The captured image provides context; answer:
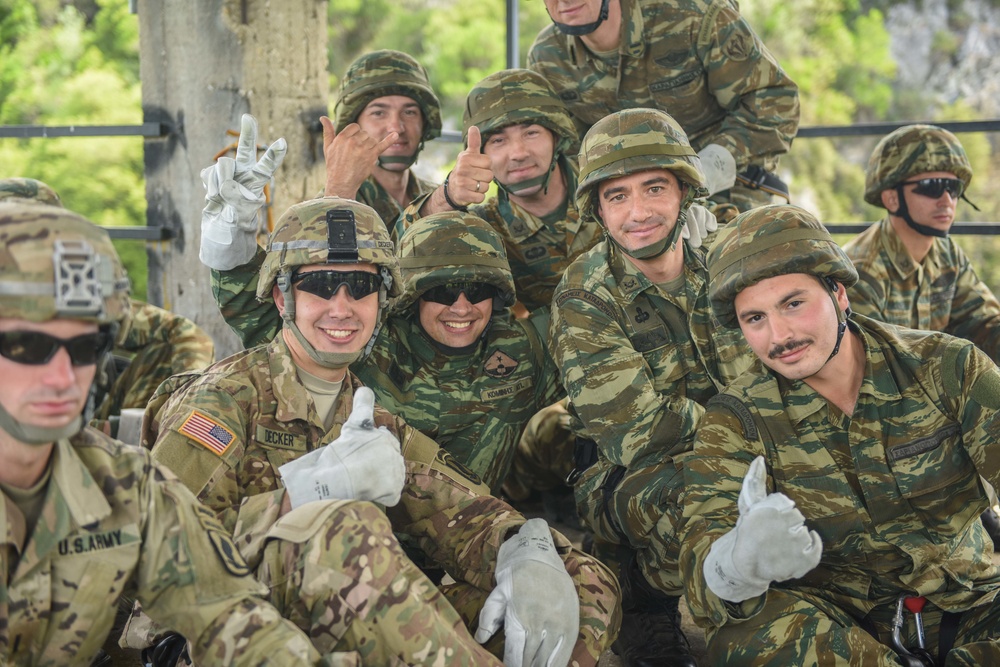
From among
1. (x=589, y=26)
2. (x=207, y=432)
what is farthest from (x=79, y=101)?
(x=207, y=432)

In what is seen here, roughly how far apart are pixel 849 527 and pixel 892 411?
325 millimetres

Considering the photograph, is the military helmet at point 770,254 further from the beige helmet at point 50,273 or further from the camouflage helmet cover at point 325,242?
the beige helmet at point 50,273

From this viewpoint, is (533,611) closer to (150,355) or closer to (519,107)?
(519,107)

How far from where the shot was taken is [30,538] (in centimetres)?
218

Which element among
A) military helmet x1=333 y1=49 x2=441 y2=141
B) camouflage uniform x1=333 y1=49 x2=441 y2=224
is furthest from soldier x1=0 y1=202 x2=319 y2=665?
military helmet x1=333 y1=49 x2=441 y2=141

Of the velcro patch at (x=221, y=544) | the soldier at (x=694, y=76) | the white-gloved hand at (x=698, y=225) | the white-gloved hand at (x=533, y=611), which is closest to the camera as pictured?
the velcro patch at (x=221, y=544)

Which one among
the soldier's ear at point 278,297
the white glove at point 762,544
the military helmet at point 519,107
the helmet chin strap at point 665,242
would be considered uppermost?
the military helmet at point 519,107

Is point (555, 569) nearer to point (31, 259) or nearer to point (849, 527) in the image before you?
point (849, 527)

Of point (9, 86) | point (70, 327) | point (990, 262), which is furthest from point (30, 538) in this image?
point (990, 262)

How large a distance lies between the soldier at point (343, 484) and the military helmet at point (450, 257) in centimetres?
47

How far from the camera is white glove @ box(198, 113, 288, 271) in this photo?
140 inches

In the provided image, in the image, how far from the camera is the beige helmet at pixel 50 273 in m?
2.05

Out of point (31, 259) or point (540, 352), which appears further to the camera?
point (540, 352)

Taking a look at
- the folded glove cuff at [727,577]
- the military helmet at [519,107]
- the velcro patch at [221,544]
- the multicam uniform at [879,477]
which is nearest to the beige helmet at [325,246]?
the velcro patch at [221,544]
